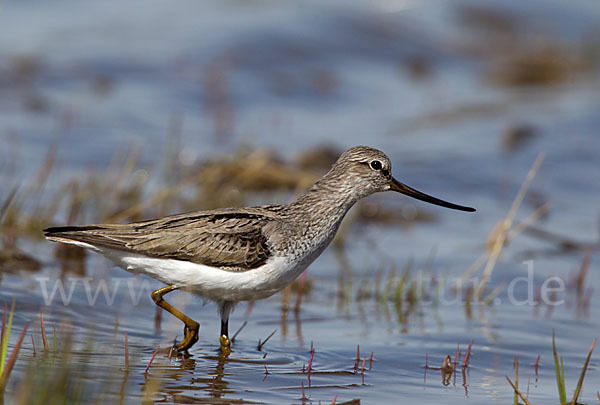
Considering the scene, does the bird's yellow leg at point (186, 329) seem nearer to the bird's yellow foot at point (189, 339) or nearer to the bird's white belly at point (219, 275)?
the bird's yellow foot at point (189, 339)

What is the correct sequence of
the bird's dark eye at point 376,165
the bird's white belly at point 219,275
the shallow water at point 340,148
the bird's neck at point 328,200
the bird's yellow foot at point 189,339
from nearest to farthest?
the bird's white belly at point 219,275 → the shallow water at point 340,148 → the bird's yellow foot at point 189,339 → the bird's neck at point 328,200 → the bird's dark eye at point 376,165

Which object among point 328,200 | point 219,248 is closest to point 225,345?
point 219,248

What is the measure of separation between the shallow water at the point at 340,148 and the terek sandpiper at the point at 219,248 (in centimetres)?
52

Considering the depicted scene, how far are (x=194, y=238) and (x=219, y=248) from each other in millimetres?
209

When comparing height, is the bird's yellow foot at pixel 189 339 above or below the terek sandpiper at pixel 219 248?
below

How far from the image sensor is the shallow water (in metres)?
6.48

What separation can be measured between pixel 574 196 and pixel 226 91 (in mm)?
7207

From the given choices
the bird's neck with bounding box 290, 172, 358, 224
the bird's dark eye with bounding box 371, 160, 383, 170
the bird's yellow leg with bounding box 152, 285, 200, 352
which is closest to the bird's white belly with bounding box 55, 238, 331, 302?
the bird's yellow leg with bounding box 152, 285, 200, 352

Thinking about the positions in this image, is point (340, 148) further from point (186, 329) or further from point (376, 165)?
point (186, 329)

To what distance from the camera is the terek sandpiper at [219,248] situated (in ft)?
21.0

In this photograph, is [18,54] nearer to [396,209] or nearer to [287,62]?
[287,62]

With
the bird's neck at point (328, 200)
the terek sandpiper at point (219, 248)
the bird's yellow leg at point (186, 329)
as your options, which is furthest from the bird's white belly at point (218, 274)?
the bird's neck at point (328, 200)

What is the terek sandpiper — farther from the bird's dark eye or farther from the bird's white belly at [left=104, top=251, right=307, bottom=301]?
the bird's dark eye

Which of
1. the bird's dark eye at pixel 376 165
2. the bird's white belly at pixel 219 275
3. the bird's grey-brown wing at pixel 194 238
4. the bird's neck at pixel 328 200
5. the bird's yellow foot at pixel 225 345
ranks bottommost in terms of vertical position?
the bird's yellow foot at pixel 225 345
